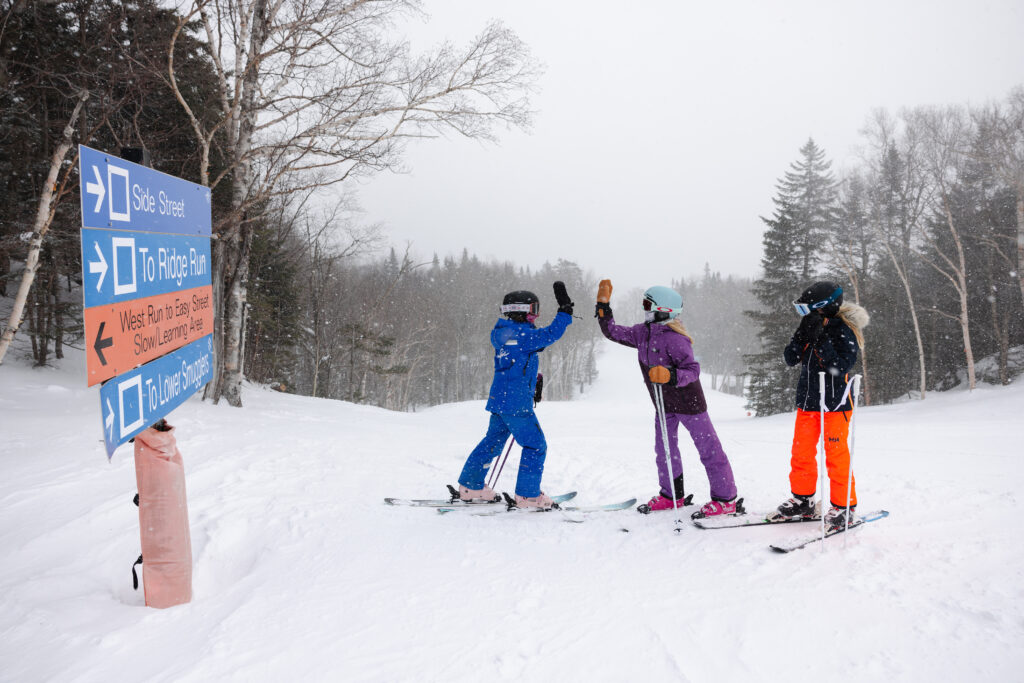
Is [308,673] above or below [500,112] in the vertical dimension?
below

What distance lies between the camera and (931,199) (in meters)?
21.0

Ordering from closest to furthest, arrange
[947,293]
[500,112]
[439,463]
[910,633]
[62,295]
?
[910,633]
[439,463]
[500,112]
[62,295]
[947,293]

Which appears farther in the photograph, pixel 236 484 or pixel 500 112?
pixel 500 112

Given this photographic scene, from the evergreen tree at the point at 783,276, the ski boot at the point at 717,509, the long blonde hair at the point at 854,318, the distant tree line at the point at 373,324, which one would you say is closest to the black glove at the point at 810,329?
the long blonde hair at the point at 854,318

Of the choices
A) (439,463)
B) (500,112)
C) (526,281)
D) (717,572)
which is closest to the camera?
(717,572)

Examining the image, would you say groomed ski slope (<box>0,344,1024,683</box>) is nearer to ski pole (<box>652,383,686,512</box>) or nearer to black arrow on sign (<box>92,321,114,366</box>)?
ski pole (<box>652,383,686,512</box>)

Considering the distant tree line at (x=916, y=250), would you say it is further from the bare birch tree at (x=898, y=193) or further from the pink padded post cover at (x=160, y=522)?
the pink padded post cover at (x=160, y=522)

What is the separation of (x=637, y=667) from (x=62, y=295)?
2211 centimetres

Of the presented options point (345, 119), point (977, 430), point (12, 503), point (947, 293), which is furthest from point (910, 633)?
point (947, 293)

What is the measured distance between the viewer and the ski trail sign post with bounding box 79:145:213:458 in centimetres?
225

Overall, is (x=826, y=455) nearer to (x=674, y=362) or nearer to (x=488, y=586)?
(x=674, y=362)

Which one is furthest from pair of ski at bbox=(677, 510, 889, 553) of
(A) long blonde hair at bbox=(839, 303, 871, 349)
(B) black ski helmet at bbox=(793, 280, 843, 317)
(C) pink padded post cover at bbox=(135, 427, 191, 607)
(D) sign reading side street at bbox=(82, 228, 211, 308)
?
(D) sign reading side street at bbox=(82, 228, 211, 308)

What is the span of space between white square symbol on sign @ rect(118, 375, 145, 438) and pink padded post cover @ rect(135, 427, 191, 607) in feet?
1.21

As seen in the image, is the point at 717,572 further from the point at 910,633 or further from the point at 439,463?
the point at 439,463
